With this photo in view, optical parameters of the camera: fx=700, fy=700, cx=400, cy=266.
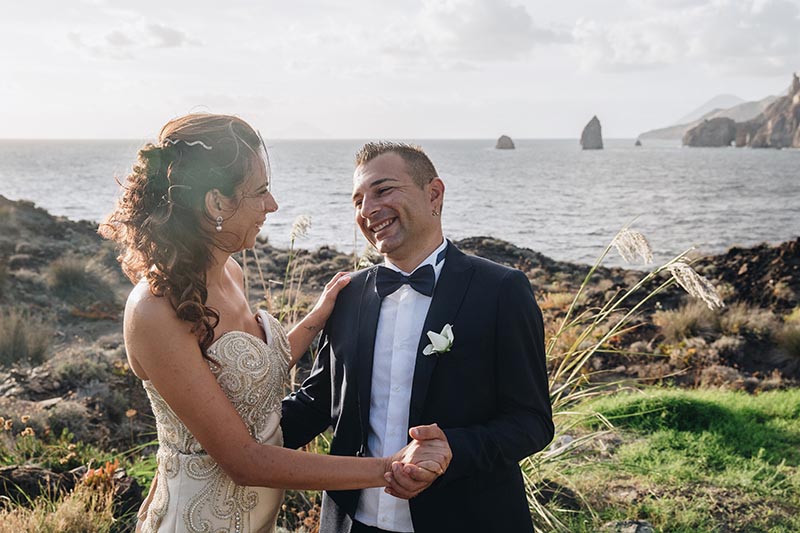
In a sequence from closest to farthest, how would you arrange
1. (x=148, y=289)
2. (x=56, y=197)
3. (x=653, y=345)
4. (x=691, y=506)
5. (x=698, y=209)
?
1. (x=148, y=289)
2. (x=691, y=506)
3. (x=653, y=345)
4. (x=698, y=209)
5. (x=56, y=197)

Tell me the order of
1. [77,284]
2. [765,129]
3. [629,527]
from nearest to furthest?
[629,527] < [77,284] < [765,129]

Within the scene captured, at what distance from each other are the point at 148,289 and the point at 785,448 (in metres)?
6.17

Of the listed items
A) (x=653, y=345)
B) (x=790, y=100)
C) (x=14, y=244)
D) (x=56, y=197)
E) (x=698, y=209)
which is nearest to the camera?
(x=653, y=345)

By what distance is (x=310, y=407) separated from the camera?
10.3 feet

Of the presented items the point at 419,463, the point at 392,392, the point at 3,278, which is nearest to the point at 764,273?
the point at 392,392

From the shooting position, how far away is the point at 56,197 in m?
59.7

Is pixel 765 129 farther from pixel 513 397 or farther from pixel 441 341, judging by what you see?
pixel 441 341

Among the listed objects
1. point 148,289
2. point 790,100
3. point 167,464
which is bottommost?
point 167,464

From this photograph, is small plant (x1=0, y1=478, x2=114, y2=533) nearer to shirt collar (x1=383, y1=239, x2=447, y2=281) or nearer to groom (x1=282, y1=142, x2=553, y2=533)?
groom (x1=282, y1=142, x2=553, y2=533)

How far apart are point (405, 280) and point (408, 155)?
53cm

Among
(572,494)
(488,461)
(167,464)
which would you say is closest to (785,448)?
(572,494)

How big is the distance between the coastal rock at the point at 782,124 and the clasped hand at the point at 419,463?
606 feet

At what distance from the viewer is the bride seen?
93.0 inches

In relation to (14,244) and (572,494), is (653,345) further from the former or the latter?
(14,244)
